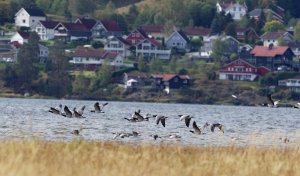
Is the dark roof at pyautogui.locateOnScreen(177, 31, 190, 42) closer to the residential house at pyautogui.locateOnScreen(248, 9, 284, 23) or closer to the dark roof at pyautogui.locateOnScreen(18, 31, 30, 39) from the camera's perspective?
the dark roof at pyautogui.locateOnScreen(18, 31, 30, 39)

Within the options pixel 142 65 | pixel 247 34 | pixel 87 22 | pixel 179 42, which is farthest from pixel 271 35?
pixel 142 65

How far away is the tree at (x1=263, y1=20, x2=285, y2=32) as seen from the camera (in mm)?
171375

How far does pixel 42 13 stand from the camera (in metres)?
172

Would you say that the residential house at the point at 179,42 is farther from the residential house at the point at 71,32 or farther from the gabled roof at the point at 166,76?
the gabled roof at the point at 166,76

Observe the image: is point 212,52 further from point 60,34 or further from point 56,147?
point 56,147

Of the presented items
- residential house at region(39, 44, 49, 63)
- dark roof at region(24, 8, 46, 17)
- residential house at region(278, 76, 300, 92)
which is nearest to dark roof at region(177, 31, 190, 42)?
residential house at region(39, 44, 49, 63)

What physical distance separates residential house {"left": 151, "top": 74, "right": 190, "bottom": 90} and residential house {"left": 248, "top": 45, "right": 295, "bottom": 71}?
1793cm

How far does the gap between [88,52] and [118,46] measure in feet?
37.1

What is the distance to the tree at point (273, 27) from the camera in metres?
171

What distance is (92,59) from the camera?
143375 millimetres

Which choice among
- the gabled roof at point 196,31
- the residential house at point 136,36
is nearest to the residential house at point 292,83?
the residential house at point 136,36

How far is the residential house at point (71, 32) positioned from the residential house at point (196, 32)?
48.4 ft

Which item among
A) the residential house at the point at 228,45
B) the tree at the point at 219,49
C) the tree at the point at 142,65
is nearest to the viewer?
the tree at the point at 142,65

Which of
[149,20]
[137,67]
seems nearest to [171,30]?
[149,20]
